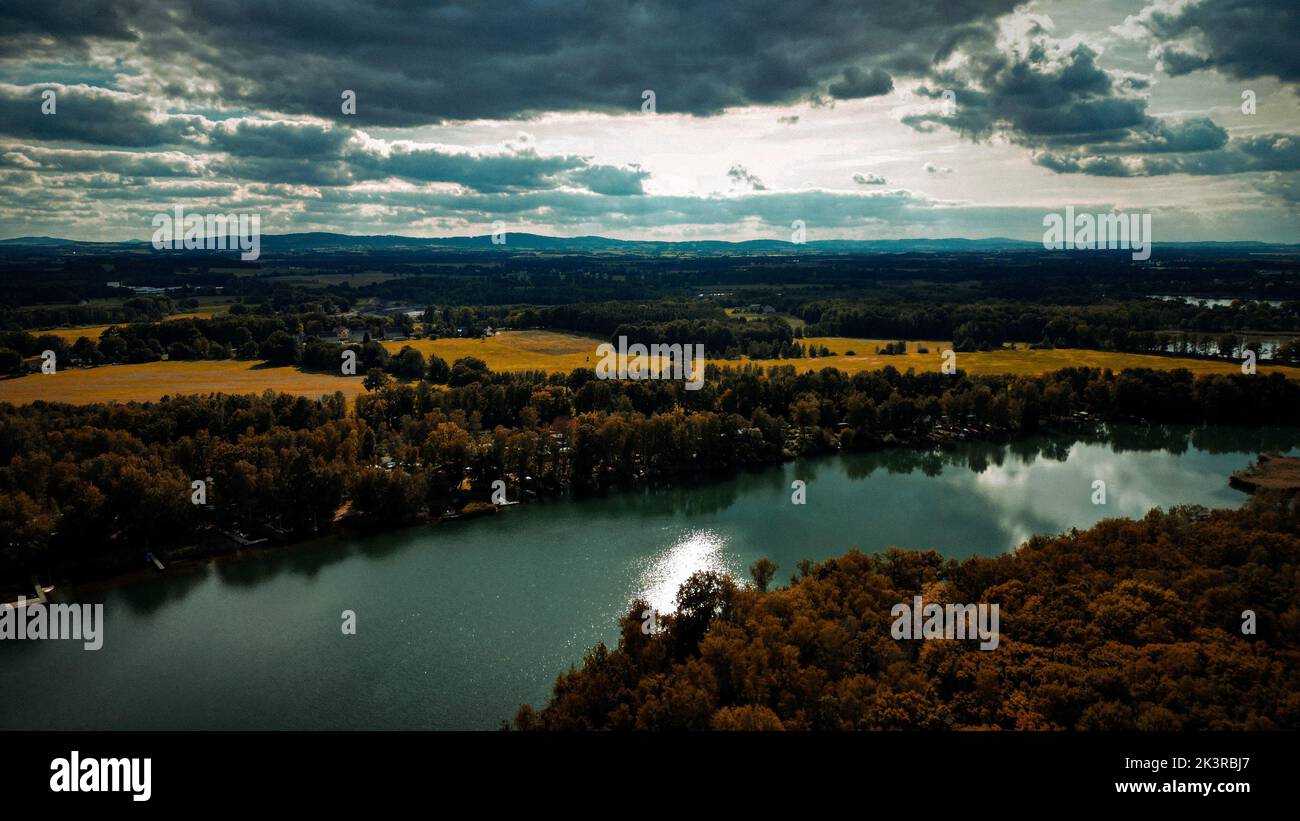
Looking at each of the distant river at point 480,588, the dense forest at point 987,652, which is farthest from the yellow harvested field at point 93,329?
the dense forest at point 987,652

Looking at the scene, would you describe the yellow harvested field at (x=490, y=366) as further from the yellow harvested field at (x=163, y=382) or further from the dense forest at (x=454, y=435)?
the dense forest at (x=454, y=435)

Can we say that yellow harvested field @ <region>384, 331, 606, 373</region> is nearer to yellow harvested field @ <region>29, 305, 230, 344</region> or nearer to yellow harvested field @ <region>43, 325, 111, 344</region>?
yellow harvested field @ <region>29, 305, 230, 344</region>

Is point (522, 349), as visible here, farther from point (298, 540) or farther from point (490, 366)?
point (298, 540)

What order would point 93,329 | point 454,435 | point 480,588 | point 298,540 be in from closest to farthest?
point 480,588, point 298,540, point 454,435, point 93,329

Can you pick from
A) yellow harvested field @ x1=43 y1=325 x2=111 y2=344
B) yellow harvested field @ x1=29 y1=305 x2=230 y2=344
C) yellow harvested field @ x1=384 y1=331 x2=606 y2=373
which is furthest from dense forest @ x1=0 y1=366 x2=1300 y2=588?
yellow harvested field @ x1=29 y1=305 x2=230 y2=344

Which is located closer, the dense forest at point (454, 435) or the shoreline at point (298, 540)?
the shoreline at point (298, 540)

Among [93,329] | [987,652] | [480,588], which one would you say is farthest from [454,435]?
[93,329]

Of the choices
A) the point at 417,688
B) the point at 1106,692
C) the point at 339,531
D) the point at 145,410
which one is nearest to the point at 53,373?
the point at 145,410
